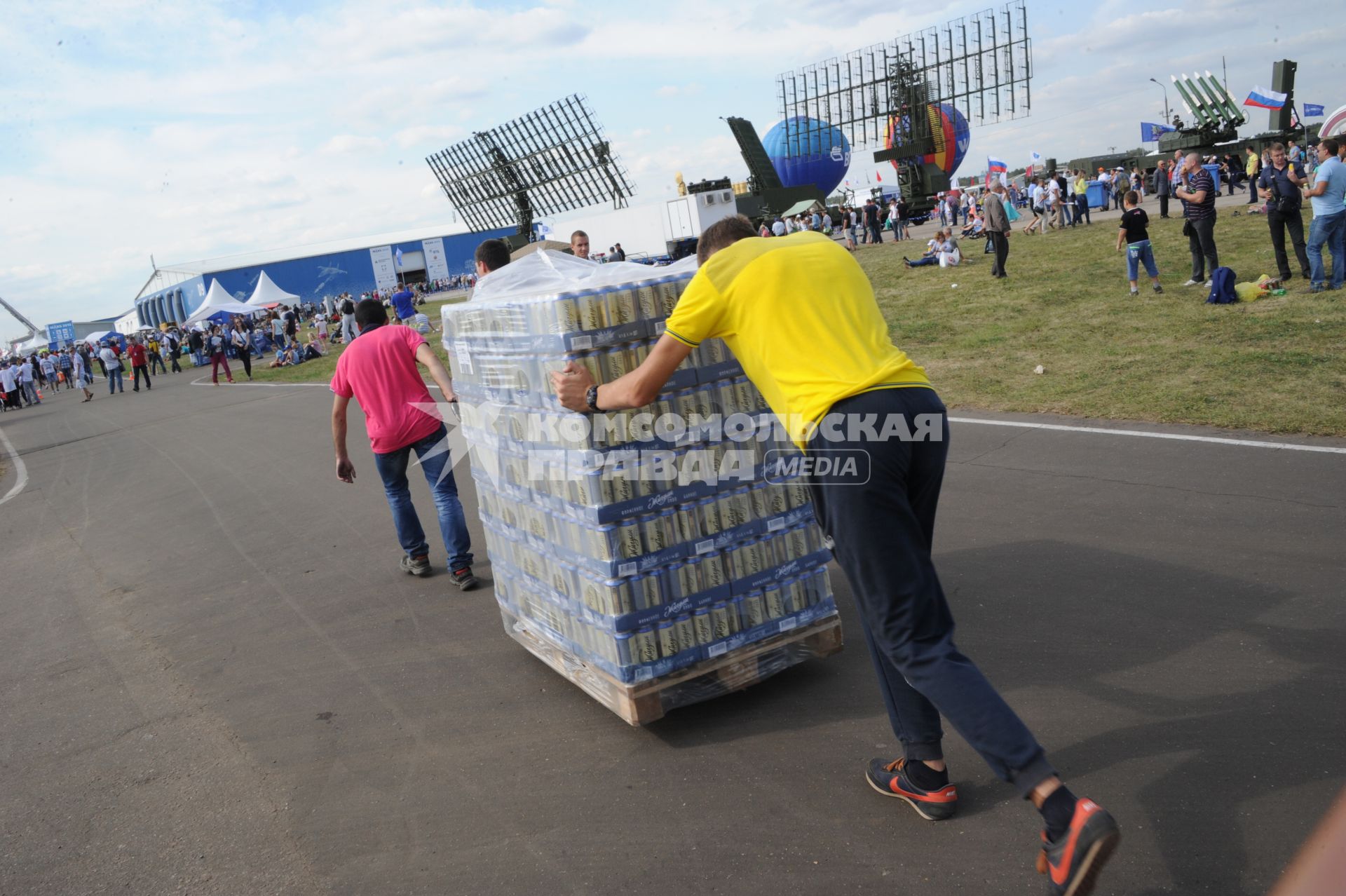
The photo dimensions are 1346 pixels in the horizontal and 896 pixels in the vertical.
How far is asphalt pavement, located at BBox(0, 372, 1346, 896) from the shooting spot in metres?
3.27

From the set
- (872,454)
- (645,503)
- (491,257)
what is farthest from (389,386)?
(872,454)

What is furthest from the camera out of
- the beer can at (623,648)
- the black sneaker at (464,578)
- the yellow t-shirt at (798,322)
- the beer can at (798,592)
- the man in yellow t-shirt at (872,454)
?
the black sneaker at (464,578)

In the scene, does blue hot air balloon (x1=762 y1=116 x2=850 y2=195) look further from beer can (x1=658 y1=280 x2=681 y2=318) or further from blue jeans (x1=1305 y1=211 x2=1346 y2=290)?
beer can (x1=658 y1=280 x2=681 y2=318)

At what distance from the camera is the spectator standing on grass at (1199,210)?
13414 mm

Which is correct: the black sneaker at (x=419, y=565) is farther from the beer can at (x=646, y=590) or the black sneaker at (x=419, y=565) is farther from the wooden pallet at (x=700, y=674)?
the beer can at (x=646, y=590)

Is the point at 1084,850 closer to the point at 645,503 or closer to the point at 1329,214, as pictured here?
the point at 645,503

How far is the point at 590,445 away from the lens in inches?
155

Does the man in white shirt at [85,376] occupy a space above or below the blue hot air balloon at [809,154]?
below

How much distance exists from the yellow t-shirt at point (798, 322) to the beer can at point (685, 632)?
4.00 ft

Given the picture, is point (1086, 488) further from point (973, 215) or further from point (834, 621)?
point (973, 215)

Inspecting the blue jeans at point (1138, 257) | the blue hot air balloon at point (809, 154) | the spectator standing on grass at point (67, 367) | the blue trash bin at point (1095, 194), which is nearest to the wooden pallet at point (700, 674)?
the blue jeans at point (1138, 257)

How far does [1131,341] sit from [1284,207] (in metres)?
3.19

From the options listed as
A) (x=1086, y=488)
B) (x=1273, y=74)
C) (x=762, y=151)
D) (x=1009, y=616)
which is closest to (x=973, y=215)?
(x=1273, y=74)

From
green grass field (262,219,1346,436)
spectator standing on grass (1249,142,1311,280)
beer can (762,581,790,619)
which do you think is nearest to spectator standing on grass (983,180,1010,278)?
green grass field (262,219,1346,436)
